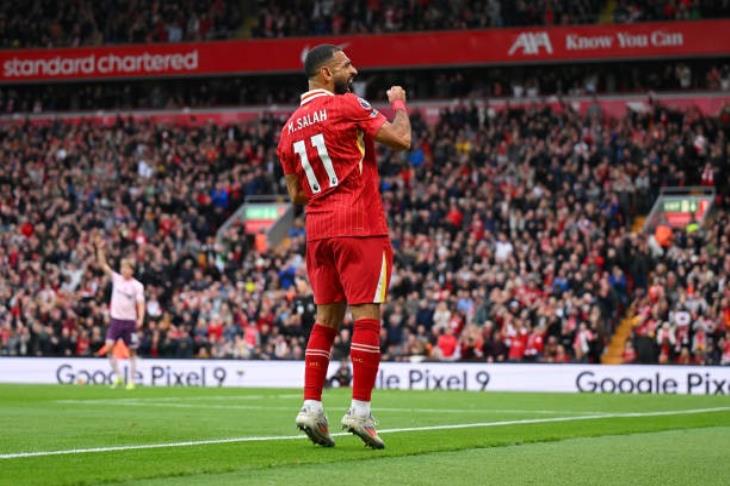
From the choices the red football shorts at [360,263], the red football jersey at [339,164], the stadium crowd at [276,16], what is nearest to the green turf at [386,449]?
the red football shorts at [360,263]

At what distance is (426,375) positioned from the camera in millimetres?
27438

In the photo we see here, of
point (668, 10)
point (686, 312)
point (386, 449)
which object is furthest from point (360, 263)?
point (668, 10)

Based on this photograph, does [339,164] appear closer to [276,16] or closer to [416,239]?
[416,239]

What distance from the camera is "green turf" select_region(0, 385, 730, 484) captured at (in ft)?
24.0

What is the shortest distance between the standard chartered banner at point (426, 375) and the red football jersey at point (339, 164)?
17133 millimetres

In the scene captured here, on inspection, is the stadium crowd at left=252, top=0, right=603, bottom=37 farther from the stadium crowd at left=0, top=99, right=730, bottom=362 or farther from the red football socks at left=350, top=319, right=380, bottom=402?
the red football socks at left=350, top=319, right=380, bottom=402

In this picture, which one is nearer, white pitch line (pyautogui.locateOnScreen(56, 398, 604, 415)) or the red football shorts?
the red football shorts

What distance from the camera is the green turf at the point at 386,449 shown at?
7.30m

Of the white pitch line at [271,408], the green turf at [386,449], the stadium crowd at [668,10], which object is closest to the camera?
the green turf at [386,449]

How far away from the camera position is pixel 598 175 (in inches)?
1404

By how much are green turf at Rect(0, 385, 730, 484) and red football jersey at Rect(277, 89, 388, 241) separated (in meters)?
1.53

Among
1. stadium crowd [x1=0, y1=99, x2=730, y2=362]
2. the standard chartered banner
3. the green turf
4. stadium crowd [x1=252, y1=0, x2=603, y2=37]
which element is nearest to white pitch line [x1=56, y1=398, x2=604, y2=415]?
the green turf

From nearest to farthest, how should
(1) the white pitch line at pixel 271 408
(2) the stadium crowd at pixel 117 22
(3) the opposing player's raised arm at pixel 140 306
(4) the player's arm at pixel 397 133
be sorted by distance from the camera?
(4) the player's arm at pixel 397 133
(1) the white pitch line at pixel 271 408
(3) the opposing player's raised arm at pixel 140 306
(2) the stadium crowd at pixel 117 22

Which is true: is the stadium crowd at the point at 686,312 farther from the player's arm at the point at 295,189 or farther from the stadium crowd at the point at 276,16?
the player's arm at the point at 295,189
